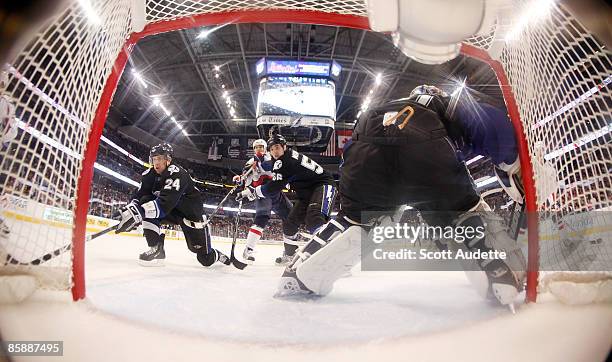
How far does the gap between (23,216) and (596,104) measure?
137 centimetres

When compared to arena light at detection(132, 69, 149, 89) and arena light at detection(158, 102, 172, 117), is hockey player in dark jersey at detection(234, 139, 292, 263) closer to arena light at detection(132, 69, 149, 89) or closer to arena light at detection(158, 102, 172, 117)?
arena light at detection(132, 69, 149, 89)

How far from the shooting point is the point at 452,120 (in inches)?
37.9

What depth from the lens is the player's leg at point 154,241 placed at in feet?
5.93

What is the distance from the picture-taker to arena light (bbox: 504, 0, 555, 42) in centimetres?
65

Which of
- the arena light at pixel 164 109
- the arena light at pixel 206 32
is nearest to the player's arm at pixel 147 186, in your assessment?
the arena light at pixel 206 32

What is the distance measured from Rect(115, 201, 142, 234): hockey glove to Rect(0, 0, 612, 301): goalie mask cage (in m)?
0.65

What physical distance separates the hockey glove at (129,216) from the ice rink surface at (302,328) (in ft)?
2.03

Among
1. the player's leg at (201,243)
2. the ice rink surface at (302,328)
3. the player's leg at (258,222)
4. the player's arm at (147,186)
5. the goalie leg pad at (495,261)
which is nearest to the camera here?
the ice rink surface at (302,328)

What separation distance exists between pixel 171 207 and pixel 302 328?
1461 mm

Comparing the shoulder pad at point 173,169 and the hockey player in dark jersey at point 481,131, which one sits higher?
the shoulder pad at point 173,169

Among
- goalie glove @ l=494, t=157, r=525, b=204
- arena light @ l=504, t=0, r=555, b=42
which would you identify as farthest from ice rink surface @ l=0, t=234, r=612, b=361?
arena light @ l=504, t=0, r=555, b=42

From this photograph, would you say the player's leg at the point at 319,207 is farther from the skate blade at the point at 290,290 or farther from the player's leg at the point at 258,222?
the skate blade at the point at 290,290

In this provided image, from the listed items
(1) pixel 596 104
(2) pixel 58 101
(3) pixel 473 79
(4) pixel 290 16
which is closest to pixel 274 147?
(4) pixel 290 16

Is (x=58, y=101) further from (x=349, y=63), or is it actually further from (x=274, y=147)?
(x=349, y=63)
